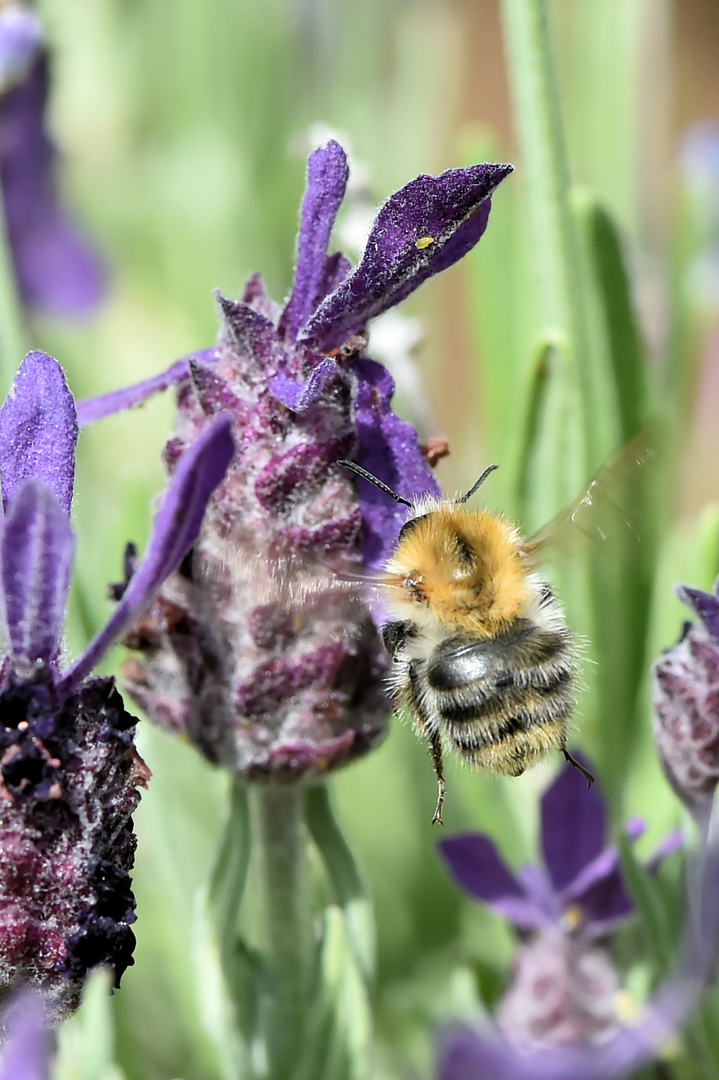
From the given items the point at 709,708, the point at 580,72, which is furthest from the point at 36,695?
the point at 580,72

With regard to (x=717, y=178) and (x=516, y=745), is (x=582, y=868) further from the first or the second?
(x=717, y=178)

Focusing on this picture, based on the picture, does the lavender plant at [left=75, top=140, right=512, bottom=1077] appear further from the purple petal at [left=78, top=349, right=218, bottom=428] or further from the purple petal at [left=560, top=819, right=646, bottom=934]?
the purple petal at [left=560, top=819, right=646, bottom=934]

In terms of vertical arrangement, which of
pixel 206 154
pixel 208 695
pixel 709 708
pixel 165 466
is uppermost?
pixel 206 154

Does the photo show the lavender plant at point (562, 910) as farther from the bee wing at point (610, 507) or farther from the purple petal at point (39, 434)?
the purple petal at point (39, 434)

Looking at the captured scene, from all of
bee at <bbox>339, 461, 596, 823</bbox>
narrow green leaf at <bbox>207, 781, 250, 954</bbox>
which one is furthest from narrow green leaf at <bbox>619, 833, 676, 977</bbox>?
narrow green leaf at <bbox>207, 781, 250, 954</bbox>

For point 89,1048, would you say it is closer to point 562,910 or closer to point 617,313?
point 562,910

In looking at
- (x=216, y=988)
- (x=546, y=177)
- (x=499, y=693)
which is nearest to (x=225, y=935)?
(x=216, y=988)

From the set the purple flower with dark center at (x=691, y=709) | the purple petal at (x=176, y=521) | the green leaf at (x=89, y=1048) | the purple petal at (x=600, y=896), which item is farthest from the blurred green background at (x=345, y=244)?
the purple petal at (x=176, y=521)
